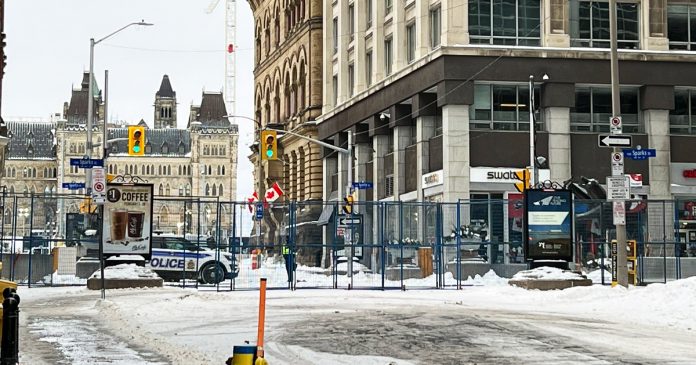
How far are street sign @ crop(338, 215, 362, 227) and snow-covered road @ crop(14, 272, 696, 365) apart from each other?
39.7 feet

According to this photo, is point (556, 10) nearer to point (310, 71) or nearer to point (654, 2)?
point (654, 2)

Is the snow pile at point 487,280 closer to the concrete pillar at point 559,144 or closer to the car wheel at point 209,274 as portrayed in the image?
the car wheel at point 209,274

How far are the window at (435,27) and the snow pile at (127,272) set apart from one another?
75.6ft

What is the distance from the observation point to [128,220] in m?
32.7

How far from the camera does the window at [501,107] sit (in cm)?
4931

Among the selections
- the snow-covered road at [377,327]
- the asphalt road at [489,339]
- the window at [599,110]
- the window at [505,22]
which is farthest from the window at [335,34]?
the asphalt road at [489,339]

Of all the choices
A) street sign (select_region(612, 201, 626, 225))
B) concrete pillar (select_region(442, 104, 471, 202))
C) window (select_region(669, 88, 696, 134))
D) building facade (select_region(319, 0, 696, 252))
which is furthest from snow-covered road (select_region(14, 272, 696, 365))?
window (select_region(669, 88, 696, 134))

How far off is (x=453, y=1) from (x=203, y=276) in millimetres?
19009

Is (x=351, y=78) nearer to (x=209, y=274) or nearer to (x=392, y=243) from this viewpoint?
(x=392, y=243)

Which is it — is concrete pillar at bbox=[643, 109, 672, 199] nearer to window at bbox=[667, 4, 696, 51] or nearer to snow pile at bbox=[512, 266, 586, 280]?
window at bbox=[667, 4, 696, 51]

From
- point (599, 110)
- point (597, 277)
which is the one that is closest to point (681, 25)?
point (599, 110)

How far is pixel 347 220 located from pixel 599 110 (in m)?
15.1

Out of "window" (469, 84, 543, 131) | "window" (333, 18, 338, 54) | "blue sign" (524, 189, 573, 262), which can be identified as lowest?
"blue sign" (524, 189, 573, 262)

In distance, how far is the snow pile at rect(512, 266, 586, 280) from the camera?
1217 inches
